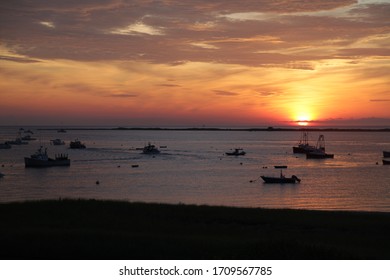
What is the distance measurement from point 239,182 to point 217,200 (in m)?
19.6

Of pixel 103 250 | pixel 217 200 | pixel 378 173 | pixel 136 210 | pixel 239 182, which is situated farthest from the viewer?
pixel 378 173

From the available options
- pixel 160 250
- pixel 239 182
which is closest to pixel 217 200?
pixel 239 182

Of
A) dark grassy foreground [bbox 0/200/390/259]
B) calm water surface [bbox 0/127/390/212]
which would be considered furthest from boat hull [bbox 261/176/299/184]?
dark grassy foreground [bbox 0/200/390/259]

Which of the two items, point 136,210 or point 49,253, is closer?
point 49,253

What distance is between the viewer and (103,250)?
15547 mm

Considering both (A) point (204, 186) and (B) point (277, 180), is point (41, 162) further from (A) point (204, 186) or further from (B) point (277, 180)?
(B) point (277, 180)

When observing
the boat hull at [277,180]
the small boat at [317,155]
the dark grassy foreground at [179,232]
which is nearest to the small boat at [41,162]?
the boat hull at [277,180]

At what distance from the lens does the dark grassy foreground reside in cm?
1516

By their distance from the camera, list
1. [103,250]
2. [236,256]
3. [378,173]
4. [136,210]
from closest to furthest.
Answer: [236,256]
[103,250]
[136,210]
[378,173]

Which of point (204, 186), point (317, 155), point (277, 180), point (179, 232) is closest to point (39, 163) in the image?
point (204, 186)

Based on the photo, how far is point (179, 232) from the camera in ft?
65.6

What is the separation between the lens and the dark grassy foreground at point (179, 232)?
15.2m

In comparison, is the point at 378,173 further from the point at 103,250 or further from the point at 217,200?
the point at 103,250

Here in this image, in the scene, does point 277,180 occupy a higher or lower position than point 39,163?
lower
